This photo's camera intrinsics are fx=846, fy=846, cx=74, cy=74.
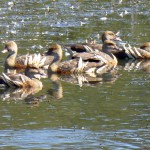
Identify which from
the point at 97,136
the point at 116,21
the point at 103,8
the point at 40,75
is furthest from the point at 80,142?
the point at 103,8

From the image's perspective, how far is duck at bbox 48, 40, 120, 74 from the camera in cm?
1809

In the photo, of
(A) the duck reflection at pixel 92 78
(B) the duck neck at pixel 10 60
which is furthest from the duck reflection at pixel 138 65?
(B) the duck neck at pixel 10 60

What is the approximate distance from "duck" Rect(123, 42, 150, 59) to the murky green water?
31 cm

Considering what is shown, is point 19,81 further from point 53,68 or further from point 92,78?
point 53,68

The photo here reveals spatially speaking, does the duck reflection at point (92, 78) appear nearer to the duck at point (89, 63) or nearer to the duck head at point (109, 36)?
the duck at point (89, 63)

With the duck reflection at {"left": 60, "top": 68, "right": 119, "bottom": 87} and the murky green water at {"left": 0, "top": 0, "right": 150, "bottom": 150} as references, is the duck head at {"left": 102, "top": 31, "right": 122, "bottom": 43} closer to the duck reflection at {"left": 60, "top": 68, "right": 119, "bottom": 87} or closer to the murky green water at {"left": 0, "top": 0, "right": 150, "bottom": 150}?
the murky green water at {"left": 0, "top": 0, "right": 150, "bottom": 150}

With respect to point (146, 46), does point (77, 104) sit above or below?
below

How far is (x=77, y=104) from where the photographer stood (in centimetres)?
A: 1414

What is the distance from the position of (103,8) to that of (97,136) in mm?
16873

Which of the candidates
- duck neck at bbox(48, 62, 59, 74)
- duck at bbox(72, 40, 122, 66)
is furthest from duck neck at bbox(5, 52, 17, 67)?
duck at bbox(72, 40, 122, 66)

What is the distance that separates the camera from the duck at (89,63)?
18.1 meters

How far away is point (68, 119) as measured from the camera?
12945 mm

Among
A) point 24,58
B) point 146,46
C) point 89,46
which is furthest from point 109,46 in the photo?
point 24,58

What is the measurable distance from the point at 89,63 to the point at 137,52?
63.6 inches
